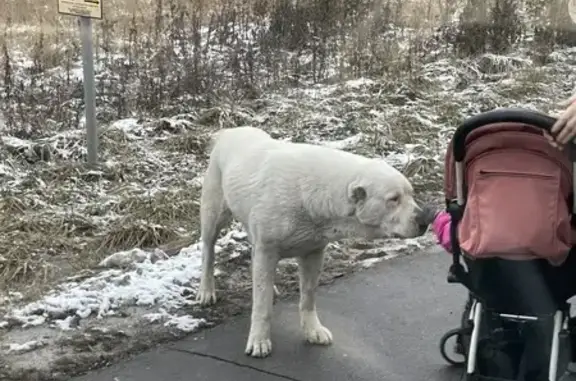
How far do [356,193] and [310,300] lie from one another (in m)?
0.87

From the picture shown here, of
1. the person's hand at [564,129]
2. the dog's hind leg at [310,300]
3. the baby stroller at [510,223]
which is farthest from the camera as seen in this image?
the dog's hind leg at [310,300]

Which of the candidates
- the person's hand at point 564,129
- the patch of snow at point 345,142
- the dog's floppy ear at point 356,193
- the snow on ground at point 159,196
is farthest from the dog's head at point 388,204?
the patch of snow at point 345,142

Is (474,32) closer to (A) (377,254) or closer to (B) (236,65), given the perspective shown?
(B) (236,65)

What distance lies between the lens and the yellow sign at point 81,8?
714cm

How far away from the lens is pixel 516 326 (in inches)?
155

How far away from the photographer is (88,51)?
297 inches

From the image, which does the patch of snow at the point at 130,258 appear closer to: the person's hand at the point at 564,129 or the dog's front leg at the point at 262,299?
the dog's front leg at the point at 262,299

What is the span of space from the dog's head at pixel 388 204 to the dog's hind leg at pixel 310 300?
579 mm

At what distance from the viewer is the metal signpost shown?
282 inches

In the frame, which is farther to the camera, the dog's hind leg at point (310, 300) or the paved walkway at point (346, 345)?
the dog's hind leg at point (310, 300)

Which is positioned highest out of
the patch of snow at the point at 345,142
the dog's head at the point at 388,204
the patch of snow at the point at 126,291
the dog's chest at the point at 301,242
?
the dog's head at the point at 388,204

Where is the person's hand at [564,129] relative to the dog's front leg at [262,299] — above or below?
above

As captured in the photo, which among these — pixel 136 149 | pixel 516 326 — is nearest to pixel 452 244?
pixel 516 326

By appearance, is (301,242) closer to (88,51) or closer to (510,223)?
(510,223)
